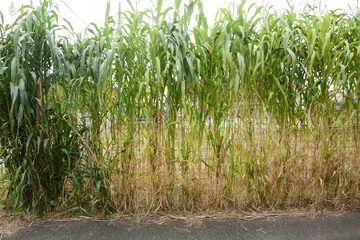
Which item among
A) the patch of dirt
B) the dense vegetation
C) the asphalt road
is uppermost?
the dense vegetation

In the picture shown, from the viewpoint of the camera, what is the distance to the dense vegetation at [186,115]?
190cm

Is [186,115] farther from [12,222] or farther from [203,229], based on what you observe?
[12,222]

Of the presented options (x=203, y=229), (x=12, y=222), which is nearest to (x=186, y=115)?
(x=203, y=229)

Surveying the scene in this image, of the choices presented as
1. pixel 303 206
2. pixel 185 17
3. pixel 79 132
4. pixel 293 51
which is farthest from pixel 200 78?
pixel 303 206

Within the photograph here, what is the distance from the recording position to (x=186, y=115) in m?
2.01

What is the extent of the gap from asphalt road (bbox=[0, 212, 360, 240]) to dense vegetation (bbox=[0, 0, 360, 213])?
0.15 metres

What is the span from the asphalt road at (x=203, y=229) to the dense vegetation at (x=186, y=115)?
15cm

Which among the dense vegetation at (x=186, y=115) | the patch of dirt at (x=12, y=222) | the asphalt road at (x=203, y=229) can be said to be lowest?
the asphalt road at (x=203, y=229)

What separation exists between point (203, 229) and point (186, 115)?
0.79m

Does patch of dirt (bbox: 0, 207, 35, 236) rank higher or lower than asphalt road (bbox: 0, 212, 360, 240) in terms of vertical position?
higher

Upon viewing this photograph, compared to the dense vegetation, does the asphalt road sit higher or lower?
lower

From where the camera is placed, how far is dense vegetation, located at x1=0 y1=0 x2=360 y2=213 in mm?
1899

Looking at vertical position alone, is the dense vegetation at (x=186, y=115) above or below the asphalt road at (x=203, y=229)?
above

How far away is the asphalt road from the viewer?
1.80 meters
